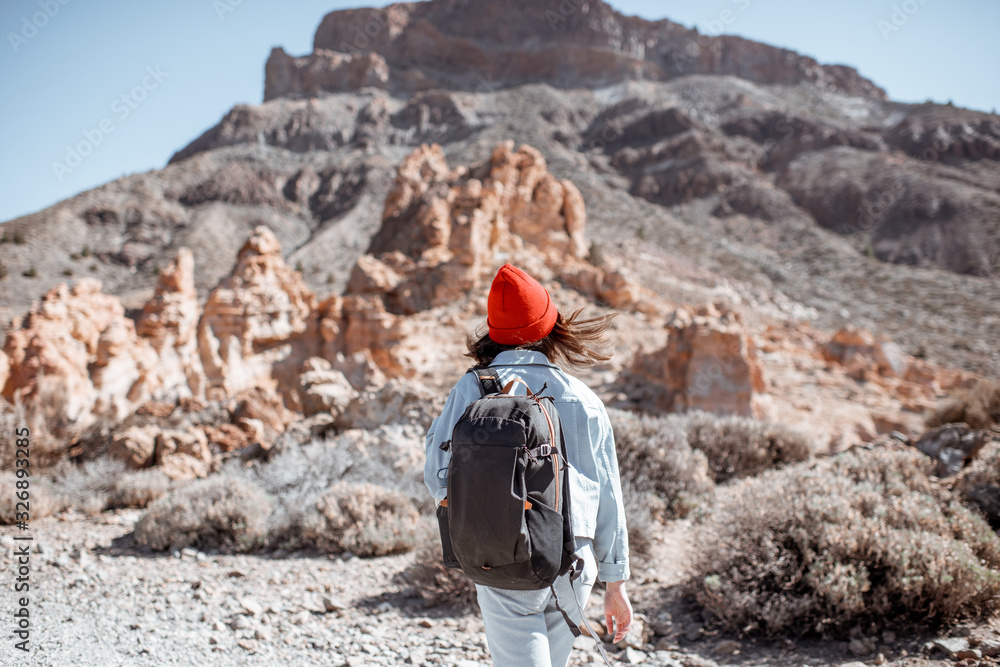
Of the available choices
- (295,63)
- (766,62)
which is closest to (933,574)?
(295,63)

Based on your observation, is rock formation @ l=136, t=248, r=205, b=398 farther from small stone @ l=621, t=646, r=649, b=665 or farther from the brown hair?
the brown hair

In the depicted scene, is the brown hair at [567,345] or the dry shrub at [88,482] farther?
the dry shrub at [88,482]

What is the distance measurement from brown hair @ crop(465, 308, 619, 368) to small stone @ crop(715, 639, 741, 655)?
1720 mm

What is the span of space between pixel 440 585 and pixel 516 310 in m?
2.10

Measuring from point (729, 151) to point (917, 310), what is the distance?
35172 mm

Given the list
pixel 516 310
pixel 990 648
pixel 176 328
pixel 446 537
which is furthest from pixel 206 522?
pixel 176 328

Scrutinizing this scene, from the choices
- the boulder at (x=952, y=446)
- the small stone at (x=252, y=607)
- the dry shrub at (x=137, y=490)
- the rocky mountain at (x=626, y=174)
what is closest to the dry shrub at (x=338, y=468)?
the dry shrub at (x=137, y=490)

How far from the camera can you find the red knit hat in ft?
5.40

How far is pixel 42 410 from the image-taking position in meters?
5.97

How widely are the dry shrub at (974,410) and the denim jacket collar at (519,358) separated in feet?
21.9

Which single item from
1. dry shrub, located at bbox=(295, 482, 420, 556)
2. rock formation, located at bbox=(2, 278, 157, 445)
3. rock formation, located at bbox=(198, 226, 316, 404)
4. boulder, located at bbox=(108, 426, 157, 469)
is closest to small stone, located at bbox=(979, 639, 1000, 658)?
dry shrub, located at bbox=(295, 482, 420, 556)

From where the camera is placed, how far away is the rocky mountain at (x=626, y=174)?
30.6m

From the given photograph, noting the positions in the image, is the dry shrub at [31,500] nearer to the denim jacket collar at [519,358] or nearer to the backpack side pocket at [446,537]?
the backpack side pocket at [446,537]

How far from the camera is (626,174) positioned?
58.0 meters
